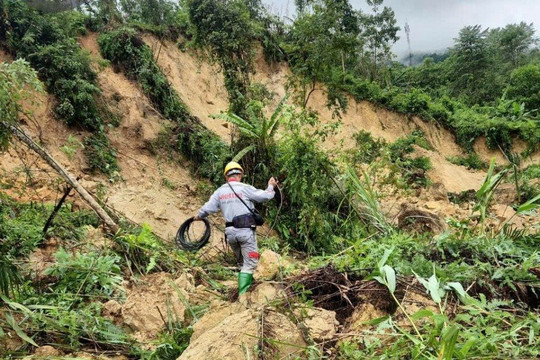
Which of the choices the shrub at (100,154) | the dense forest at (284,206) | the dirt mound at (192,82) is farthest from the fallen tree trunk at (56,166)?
the dirt mound at (192,82)

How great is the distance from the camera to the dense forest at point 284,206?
7.38 feet

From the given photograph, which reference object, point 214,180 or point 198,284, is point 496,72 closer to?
point 214,180

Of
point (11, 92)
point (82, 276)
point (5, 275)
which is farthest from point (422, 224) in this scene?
point (11, 92)

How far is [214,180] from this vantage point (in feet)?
33.4

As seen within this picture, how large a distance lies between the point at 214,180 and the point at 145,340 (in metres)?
7.26

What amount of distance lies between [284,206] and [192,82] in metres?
8.47

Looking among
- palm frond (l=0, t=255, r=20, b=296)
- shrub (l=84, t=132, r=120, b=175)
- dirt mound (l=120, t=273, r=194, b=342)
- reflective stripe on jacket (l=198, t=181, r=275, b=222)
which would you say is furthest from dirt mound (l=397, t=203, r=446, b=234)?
shrub (l=84, t=132, r=120, b=175)

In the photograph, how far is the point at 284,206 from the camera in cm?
838

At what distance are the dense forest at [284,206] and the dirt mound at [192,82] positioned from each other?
16.5 inches

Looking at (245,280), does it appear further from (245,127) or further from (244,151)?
(245,127)

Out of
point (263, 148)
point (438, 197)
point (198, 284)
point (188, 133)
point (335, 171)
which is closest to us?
point (198, 284)

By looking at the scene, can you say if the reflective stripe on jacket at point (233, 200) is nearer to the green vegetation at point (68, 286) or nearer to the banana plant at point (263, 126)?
the green vegetation at point (68, 286)

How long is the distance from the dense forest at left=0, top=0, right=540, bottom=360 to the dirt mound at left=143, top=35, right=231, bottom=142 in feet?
1.38

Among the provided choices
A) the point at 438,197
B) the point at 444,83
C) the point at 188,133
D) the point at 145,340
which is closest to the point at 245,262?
the point at 145,340
